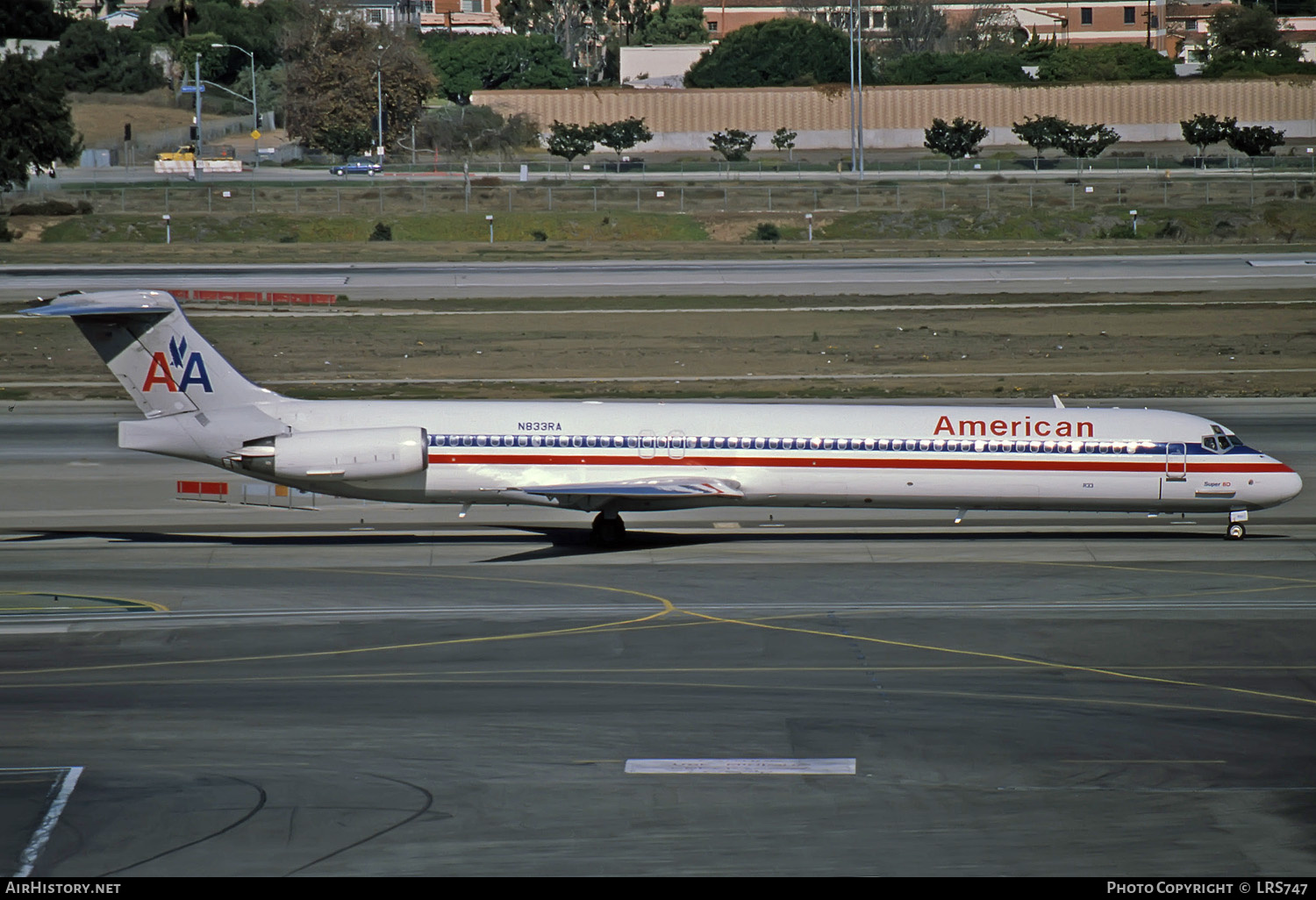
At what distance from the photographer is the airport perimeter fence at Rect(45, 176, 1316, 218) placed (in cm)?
9144

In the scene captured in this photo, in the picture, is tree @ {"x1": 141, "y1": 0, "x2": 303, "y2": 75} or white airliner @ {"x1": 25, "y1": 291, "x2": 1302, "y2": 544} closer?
white airliner @ {"x1": 25, "y1": 291, "x2": 1302, "y2": 544}

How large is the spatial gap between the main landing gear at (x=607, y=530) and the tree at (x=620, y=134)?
297ft

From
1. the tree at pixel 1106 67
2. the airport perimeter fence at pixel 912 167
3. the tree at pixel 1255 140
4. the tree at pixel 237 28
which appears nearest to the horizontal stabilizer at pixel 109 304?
the airport perimeter fence at pixel 912 167

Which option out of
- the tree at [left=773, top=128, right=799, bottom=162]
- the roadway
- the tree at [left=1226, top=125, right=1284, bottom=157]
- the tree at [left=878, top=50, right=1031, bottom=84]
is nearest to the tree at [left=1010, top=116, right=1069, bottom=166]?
the tree at [left=1226, top=125, right=1284, bottom=157]

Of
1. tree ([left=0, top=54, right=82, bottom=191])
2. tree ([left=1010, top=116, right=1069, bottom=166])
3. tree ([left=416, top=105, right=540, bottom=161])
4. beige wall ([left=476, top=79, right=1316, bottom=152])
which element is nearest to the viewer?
tree ([left=0, top=54, right=82, bottom=191])

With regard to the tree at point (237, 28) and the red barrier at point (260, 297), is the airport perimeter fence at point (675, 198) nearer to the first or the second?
the red barrier at point (260, 297)

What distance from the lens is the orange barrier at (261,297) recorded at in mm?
62625

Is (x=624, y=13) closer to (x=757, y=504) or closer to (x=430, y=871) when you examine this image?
(x=757, y=504)

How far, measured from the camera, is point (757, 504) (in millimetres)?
29875

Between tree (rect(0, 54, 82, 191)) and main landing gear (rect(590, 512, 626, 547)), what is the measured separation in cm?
7414

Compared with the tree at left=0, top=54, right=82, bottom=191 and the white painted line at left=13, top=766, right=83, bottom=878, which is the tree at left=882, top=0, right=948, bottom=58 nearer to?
the tree at left=0, top=54, right=82, bottom=191

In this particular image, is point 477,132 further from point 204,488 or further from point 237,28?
point 204,488

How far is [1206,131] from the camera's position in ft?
367

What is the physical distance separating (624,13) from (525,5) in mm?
12770
